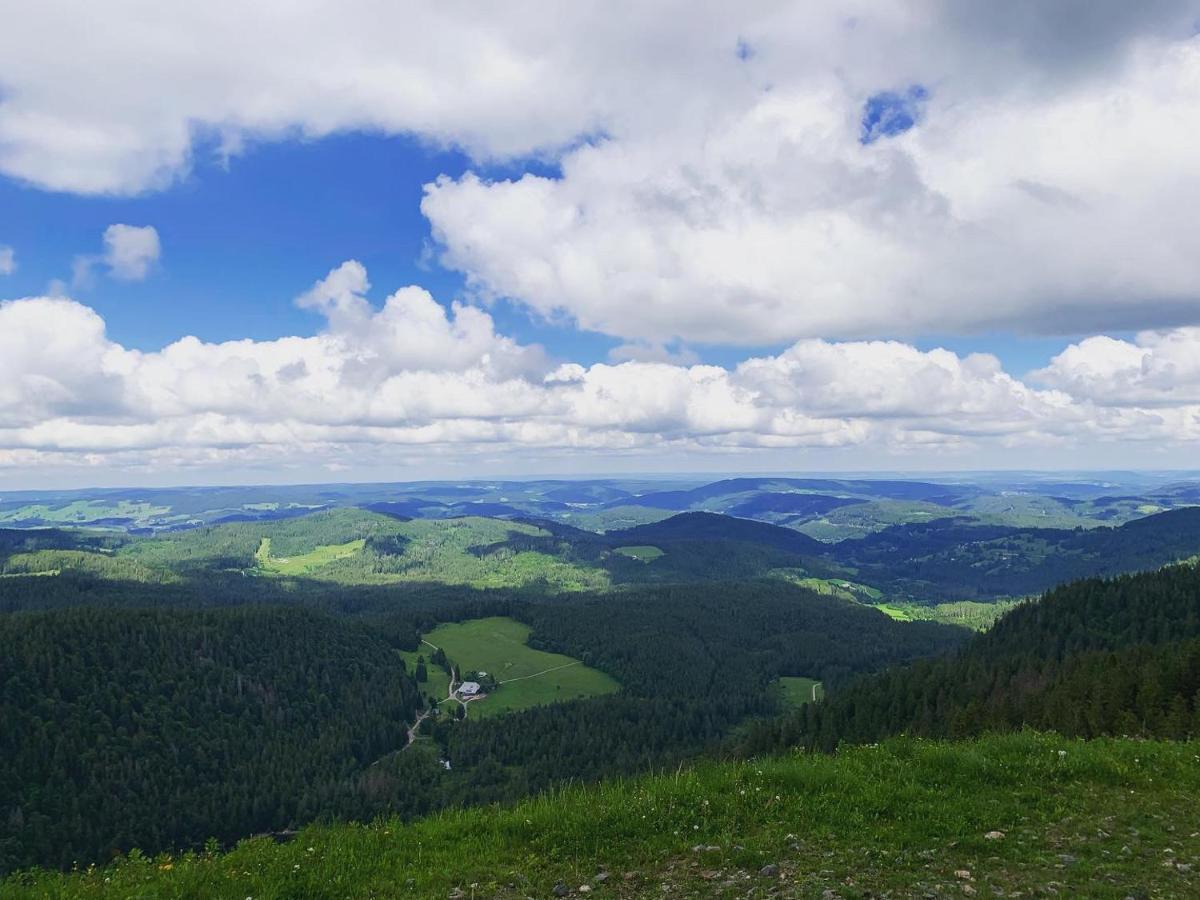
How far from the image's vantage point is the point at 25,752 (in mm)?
173500

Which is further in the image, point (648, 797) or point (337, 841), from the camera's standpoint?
point (648, 797)

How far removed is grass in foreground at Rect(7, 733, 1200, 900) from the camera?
16.4 m

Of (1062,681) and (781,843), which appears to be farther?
(1062,681)

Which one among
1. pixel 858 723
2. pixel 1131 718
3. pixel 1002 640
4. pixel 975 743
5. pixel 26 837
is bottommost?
pixel 26 837

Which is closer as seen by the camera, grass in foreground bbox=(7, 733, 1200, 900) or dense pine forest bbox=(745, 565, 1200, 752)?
grass in foreground bbox=(7, 733, 1200, 900)

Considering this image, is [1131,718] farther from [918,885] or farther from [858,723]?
[858,723]

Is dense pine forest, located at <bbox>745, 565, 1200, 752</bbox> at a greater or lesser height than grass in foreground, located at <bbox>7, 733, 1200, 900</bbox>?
lesser

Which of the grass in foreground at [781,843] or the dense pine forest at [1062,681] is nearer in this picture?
the grass in foreground at [781,843]

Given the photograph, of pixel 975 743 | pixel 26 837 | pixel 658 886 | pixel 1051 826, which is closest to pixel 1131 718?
pixel 975 743

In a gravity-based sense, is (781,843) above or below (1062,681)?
above

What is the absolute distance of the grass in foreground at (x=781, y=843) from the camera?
1639cm

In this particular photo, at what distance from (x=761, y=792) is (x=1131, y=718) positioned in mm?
27218

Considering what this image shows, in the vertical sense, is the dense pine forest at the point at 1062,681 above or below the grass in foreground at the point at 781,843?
below

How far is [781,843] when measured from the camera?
1830 cm
